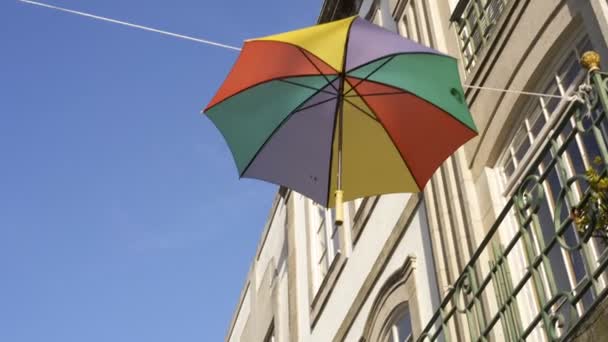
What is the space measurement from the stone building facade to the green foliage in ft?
0.07

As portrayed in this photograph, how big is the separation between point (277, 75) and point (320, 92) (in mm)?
423

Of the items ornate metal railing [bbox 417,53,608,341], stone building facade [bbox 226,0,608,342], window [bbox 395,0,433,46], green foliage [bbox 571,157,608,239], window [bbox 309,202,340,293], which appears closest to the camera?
green foliage [bbox 571,157,608,239]

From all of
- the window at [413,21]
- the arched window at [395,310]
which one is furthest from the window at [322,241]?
the window at [413,21]

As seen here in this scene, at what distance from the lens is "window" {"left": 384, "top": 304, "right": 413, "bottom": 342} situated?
12.3 metres

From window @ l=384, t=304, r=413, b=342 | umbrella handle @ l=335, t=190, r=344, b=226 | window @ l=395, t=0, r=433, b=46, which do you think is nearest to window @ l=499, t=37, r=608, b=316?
umbrella handle @ l=335, t=190, r=344, b=226

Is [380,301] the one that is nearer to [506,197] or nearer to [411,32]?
[506,197]

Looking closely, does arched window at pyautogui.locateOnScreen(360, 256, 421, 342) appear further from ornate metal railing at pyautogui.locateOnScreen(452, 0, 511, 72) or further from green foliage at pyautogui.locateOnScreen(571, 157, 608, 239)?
green foliage at pyautogui.locateOnScreen(571, 157, 608, 239)

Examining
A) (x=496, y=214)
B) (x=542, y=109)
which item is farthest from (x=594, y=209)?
(x=496, y=214)

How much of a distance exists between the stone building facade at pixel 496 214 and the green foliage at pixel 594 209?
0.02 meters

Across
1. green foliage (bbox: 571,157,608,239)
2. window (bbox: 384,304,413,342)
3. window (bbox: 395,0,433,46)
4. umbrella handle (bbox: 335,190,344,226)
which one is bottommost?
green foliage (bbox: 571,157,608,239)

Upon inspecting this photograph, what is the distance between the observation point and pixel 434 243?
11336mm

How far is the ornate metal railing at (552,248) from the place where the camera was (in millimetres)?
6312

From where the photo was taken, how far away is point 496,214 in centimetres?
1040

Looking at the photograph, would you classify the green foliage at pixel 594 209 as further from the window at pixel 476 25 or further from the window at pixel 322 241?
the window at pixel 322 241
